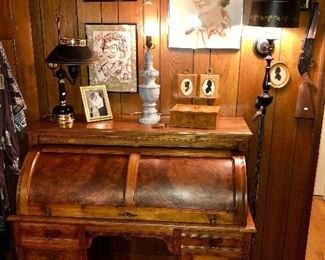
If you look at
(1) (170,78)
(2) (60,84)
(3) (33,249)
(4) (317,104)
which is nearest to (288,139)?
(4) (317,104)

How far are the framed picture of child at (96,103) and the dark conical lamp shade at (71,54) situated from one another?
191 mm

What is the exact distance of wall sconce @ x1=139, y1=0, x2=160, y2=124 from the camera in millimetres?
1944

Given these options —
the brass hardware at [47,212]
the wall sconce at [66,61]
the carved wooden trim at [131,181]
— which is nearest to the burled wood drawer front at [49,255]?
the brass hardware at [47,212]

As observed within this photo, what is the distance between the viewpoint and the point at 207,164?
184 centimetres

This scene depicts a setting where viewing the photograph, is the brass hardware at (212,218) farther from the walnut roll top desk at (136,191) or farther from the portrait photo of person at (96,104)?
the portrait photo of person at (96,104)

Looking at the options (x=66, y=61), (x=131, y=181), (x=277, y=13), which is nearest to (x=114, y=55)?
(x=66, y=61)

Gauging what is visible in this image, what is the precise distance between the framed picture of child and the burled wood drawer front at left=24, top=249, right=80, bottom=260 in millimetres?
738

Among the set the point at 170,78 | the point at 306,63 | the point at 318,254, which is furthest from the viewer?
the point at 318,254

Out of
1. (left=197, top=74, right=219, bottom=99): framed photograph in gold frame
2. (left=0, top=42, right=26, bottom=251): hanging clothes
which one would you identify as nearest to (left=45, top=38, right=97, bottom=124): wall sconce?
(left=0, top=42, right=26, bottom=251): hanging clothes

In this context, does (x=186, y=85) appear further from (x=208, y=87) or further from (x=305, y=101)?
(x=305, y=101)

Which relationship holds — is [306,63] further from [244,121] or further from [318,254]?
[318,254]

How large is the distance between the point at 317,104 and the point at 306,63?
258mm

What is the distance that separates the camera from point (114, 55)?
7.02ft

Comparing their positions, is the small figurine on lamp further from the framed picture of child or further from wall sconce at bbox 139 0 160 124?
the framed picture of child
